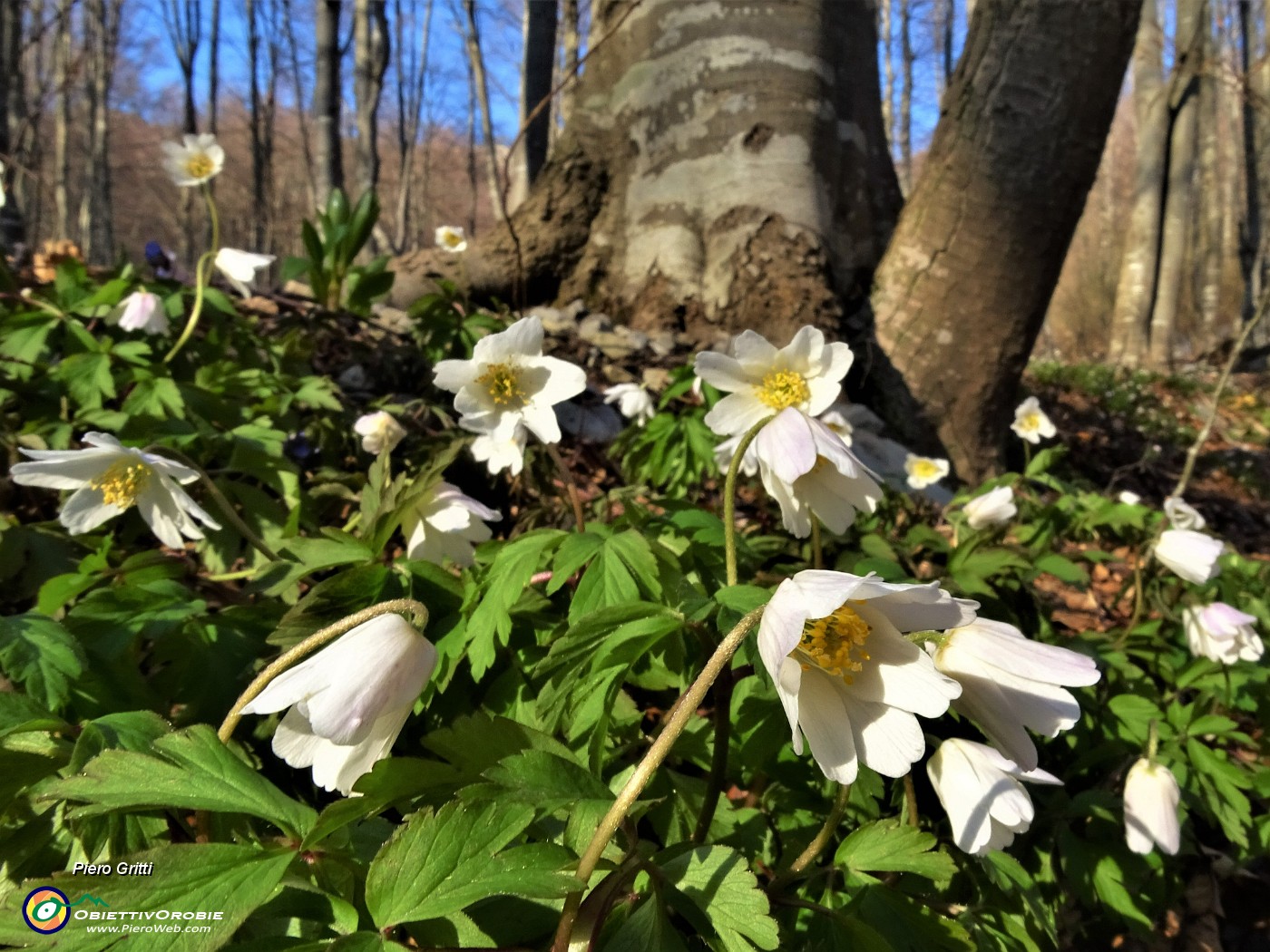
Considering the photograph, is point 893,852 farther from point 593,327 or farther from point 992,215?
point 992,215

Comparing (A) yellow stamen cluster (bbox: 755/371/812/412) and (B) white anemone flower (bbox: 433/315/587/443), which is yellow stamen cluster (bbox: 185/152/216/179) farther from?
(A) yellow stamen cluster (bbox: 755/371/812/412)

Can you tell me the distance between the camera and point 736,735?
1142 mm

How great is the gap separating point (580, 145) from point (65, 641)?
12.9ft


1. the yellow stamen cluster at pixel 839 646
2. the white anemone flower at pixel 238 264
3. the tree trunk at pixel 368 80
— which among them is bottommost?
the yellow stamen cluster at pixel 839 646

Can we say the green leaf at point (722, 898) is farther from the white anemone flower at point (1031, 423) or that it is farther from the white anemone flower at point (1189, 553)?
the white anemone flower at point (1031, 423)

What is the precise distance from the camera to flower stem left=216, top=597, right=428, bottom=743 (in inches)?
32.4

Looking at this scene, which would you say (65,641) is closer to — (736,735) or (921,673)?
(736,735)

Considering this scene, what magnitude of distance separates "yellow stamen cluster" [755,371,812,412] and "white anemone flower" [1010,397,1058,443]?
7.59 ft

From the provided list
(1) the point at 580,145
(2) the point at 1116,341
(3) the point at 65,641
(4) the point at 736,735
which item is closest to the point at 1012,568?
(4) the point at 736,735

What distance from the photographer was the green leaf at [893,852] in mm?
922

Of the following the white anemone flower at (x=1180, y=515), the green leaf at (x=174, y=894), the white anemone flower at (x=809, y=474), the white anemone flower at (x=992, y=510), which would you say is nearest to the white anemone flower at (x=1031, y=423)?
the white anemone flower at (x=1180, y=515)

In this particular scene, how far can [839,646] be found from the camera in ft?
2.81

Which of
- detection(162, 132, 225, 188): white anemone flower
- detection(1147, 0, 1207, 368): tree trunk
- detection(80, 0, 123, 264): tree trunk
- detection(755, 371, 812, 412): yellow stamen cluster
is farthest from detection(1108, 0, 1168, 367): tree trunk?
detection(80, 0, 123, 264): tree trunk

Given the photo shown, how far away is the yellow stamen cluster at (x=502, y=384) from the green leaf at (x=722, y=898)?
3.39 ft
